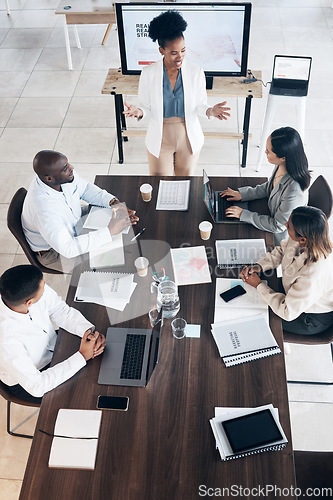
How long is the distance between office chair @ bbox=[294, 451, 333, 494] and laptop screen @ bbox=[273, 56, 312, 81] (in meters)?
2.82

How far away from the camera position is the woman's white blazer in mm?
3045

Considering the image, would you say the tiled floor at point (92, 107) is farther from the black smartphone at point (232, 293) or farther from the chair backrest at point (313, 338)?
the black smartphone at point (232, 293)

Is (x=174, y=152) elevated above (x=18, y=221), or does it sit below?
below

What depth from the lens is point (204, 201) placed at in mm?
2809

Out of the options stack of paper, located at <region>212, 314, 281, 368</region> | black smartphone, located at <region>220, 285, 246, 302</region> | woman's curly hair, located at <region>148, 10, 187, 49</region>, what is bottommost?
stack of paper, located at <region>212, 314, 281, 368</region>

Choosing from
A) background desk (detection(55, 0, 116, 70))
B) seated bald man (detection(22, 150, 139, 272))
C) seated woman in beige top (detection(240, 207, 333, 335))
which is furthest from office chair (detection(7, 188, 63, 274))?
background desk (detection(55, 0, 116, 70))

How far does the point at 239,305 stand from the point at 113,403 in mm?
778

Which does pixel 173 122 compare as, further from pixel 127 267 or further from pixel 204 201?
pixel 127 267

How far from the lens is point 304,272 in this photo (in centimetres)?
217

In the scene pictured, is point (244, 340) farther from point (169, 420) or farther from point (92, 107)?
point (92, 107)

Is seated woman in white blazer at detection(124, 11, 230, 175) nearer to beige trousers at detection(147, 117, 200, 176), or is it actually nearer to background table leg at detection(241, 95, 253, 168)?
beige trousers at detection(147, 117, 200, 176)

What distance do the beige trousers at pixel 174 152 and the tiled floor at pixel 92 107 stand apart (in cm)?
85

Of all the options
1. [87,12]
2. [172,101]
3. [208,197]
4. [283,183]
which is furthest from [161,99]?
[87,12]

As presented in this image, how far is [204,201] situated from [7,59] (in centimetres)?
424
